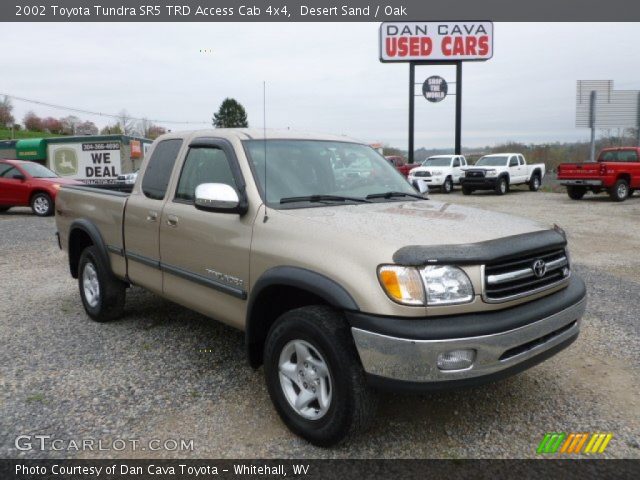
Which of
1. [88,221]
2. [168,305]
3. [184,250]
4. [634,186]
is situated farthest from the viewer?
[634,186]

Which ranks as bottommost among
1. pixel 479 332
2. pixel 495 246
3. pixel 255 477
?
pixel 255 477

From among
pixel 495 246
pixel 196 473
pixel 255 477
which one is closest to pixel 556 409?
pixel 495 246

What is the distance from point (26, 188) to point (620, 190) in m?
19.1

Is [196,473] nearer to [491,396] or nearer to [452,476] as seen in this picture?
[452,476]

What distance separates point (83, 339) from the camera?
5008mm

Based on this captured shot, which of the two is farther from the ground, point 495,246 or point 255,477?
point 495,246

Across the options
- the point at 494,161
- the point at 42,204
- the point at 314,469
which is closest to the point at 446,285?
the point at 314,469

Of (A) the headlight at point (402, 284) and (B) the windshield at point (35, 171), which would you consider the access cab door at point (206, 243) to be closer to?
(A) the headlight at point (402, 284)

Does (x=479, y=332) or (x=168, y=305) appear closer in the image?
(x=479, y=332)

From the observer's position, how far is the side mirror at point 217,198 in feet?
11.2

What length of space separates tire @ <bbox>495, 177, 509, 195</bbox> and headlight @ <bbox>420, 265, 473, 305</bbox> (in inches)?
868

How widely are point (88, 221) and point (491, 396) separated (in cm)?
411

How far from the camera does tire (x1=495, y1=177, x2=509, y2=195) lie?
23598 millimetres

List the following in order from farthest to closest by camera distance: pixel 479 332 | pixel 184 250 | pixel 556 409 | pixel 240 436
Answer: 1. pixel 184 250
2. pixel 556 409
3. pixel 240 436
4. pixel 479 332
